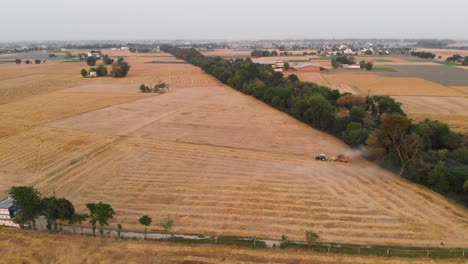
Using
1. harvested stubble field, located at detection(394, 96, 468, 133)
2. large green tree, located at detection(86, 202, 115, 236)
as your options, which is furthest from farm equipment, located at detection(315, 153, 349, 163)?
large green tree, located at detection(86, 202, 115, 236)

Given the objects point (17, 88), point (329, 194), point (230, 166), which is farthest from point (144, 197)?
point (17, 88)

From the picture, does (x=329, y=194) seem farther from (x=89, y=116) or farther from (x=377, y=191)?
(x=89, y=116)

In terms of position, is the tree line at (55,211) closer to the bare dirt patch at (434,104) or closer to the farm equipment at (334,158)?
the farm equipment at (334,158)

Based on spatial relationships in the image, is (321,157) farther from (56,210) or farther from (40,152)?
(40,152)

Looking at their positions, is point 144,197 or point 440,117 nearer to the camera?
point 144,197

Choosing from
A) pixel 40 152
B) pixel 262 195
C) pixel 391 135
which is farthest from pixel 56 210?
pixel 391 135

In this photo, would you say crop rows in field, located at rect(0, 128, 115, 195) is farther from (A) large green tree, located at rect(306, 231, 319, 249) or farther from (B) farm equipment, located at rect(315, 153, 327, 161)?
(B) farm equipment, located at rect(315, 153, 327, 161)

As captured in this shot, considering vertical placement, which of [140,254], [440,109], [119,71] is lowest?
[140,254]
